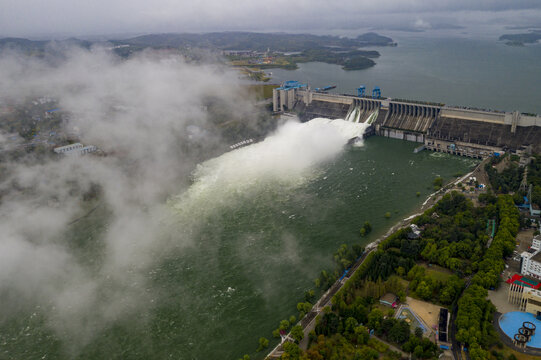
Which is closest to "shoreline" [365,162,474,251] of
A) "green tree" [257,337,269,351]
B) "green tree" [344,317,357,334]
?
"green tree" [344,317,357,334]

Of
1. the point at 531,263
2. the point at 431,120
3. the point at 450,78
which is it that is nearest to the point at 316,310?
the point at 531,263

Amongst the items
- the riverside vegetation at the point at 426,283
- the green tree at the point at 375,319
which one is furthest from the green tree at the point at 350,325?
the green tree at the point at 375,319

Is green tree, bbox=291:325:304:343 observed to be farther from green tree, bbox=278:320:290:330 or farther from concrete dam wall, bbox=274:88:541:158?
concrete dam wall, bbox=274:88:541:158

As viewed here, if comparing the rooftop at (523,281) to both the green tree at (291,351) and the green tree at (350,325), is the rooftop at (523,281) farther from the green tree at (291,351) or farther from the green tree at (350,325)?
the green tree at (291,351)

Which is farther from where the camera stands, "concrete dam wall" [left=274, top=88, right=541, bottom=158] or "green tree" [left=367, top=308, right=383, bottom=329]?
"concrete dam wall" [left=274, top=88, right=541, bottom=158]

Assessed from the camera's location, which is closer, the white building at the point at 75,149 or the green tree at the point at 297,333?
the green tree at the point at 297,333

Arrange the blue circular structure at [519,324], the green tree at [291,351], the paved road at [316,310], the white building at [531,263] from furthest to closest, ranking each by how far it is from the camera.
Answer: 1. the white building at [531,263]
2. the paved road at [316,310]
3. the blue circular structure at [519,324]
4. the green tree at [291,351]
